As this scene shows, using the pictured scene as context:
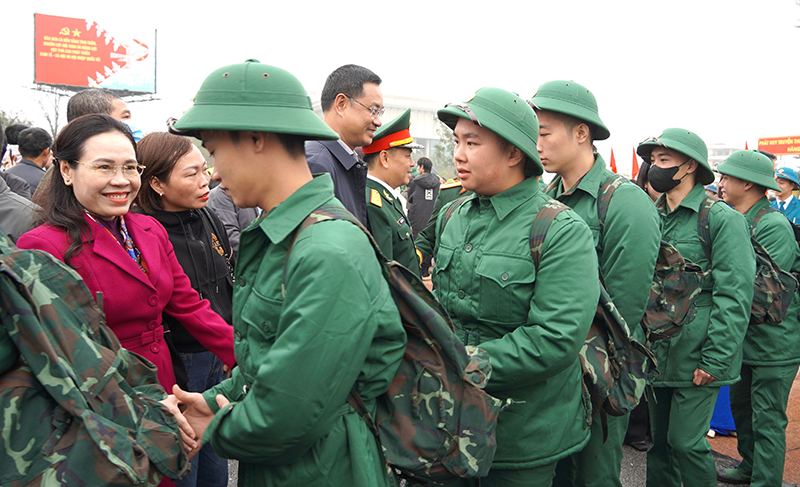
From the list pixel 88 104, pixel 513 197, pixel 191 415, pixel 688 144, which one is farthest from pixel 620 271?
pixel 88 104

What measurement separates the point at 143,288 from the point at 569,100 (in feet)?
7.49

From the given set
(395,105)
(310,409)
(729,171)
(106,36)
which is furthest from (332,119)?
(395,105)

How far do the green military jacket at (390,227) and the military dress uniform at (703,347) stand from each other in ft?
5.40

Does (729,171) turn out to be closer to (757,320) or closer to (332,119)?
(757,320)

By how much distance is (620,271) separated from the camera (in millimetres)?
2713

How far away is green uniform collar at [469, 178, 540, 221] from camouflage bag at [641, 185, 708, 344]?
1.16 m

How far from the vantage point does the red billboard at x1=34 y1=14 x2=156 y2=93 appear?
105 feet

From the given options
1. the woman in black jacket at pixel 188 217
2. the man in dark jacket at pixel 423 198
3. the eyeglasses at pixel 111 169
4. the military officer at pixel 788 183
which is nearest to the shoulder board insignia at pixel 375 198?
the woman in black jacket at pixel 188 217

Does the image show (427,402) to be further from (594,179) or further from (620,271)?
(594,179)

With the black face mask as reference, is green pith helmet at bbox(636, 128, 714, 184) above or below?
above

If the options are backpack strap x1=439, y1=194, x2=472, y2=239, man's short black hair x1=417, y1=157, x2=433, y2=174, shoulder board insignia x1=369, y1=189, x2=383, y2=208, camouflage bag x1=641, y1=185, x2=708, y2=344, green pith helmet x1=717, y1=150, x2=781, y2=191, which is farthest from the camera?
man's short black hair x1=417, y1=157, x2=433, y2=174

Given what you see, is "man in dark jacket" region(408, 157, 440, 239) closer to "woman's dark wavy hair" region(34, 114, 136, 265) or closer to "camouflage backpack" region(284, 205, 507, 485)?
"woman's dark wavy hair" region(34, 114, 136, 265)

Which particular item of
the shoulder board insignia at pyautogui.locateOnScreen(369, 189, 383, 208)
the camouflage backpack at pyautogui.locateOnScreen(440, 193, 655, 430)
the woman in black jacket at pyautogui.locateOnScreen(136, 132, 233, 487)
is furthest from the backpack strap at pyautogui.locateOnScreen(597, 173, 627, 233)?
the woman in black jacket at pyautogui.locateOnScreen(136, 132, 233, 487)

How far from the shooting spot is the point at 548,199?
235cm
